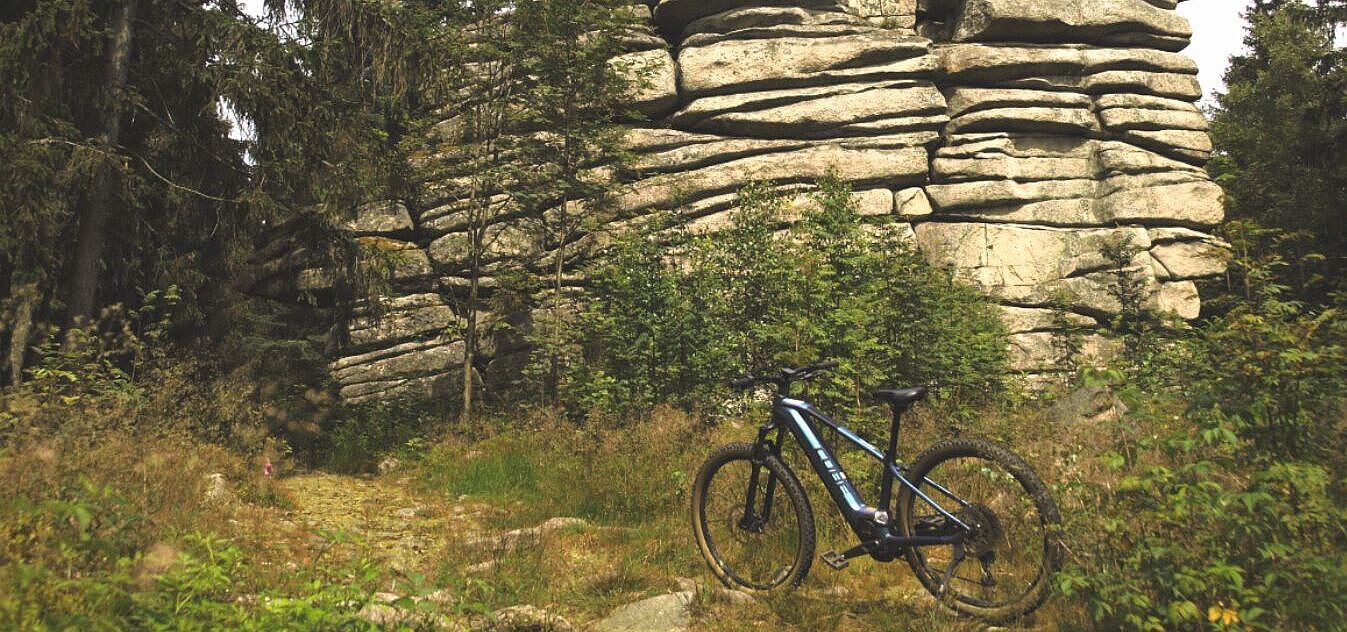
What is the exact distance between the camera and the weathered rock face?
52.1ft

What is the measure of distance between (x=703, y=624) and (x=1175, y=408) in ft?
11.2

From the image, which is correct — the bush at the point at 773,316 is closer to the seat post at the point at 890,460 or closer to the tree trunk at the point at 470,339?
the tree trunk at the point at 470,339

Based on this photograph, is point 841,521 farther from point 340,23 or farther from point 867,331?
point 340,23

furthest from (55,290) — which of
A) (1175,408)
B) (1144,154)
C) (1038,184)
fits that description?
(1144,154)

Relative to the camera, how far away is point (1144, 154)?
17.0m

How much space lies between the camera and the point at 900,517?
4090 mm

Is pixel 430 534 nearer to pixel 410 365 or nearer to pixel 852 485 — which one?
pixel 852 485

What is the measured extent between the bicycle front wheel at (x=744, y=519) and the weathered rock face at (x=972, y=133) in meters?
10.4

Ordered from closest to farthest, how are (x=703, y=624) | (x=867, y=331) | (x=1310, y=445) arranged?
(x=1310, y=445)
(x=703, y=624)
(x=867, y=331)

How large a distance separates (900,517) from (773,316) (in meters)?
5.79

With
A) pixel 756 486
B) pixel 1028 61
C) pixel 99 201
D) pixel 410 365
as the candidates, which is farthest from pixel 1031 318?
pixel 99 201

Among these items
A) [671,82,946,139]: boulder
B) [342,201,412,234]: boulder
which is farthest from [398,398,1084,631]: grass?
[671,82,946,139]: boulder

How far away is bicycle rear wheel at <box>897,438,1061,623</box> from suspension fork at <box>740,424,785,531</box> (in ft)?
2.99

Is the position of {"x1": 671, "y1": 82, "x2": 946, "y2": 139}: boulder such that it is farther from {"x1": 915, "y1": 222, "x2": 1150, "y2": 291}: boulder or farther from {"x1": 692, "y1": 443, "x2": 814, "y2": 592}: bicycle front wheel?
{"x1": 692, "y1": 443, "x2": 814, "y2": 592}: bicycle front wheel
